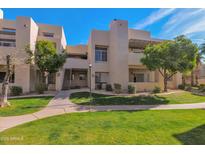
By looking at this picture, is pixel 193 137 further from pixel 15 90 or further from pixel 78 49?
pixel 78 49

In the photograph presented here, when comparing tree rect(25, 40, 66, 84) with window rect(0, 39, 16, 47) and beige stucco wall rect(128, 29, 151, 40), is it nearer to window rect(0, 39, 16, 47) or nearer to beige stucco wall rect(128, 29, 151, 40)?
window rect(0, 39, 16, 47)

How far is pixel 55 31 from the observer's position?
23719mm

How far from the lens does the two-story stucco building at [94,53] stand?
1786cm

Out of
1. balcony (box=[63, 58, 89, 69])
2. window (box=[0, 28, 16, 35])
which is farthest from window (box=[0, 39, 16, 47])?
balcony (box=[63, 58, 89, 69])

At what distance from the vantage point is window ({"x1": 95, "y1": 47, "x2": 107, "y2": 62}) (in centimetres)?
2166

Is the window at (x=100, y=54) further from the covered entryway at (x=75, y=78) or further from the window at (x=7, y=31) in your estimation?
the window at (x=7, y=31)

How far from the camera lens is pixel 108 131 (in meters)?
6.06

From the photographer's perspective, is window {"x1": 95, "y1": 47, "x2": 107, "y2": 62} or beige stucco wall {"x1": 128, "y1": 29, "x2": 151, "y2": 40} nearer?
window {"x1": 95, "y1": 47, "x2": 107, "y2": 62}

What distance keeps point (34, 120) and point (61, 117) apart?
1.36m

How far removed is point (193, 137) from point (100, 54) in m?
17.7

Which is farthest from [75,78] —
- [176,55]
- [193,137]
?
[193,137]

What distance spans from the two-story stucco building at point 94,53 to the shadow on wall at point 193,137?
13.4m

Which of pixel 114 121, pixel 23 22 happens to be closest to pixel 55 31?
pixel 23 22

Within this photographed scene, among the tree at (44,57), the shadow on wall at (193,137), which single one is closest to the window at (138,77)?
the tree at (44,57)
